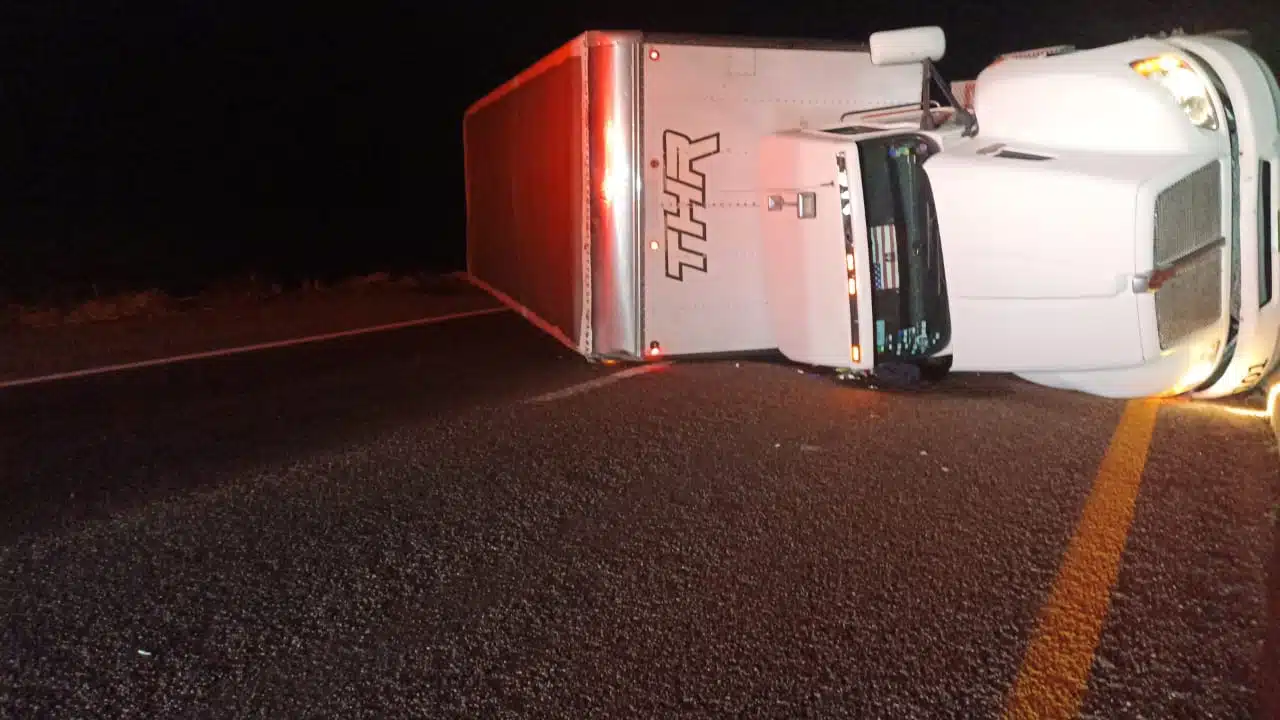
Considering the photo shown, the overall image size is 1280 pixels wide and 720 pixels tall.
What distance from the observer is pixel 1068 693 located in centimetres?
272

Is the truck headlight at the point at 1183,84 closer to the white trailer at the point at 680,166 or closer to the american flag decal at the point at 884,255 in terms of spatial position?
the american flag decal at the point at 884,255

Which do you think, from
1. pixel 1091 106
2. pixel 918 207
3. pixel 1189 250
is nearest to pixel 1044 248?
pixel 1189 250

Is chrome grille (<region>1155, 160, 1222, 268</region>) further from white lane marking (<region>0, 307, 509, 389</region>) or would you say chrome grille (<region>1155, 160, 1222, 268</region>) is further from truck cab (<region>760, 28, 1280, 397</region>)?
white lane marking (<region>0, 307, 509, 389</region>)

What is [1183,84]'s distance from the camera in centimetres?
508

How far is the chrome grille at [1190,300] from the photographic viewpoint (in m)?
4.81

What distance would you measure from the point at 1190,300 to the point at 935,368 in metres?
1.60

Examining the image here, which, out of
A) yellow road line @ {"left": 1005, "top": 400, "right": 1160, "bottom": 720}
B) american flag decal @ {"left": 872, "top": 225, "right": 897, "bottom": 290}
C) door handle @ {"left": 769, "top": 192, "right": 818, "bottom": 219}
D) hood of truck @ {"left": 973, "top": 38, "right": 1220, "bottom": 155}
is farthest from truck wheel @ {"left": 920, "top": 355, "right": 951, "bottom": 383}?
yellow road line @ {"left": 1005, "top": 400, "right": 1160, "bottom": 720}

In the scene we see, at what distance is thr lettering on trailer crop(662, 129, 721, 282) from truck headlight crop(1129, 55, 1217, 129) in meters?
2.54

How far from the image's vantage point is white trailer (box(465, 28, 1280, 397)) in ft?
16.2

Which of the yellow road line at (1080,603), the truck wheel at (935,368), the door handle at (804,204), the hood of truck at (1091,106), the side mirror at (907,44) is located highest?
the side mirror at (907,44)

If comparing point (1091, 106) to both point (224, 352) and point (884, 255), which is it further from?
point (224, 352)

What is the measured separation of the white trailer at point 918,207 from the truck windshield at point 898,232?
0.01 metres

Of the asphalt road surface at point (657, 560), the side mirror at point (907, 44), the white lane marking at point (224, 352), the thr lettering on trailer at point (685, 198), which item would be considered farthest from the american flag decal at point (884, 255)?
the white lane marking at point (224, 352)

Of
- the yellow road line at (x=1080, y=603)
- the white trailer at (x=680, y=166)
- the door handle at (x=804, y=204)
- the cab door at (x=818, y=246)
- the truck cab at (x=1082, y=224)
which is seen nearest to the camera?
the yellow road line at (x=1080, y=603)
